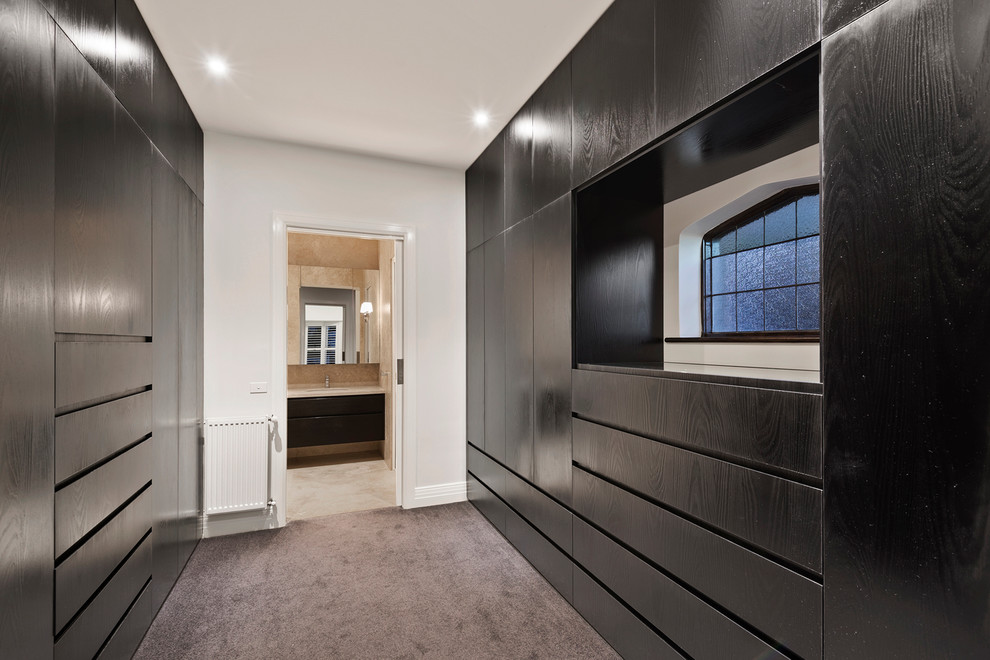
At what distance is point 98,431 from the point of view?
1612mm

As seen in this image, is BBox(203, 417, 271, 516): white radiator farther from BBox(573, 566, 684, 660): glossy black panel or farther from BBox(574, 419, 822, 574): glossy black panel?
BBox(574, 419, 822, 574): glossy black panel

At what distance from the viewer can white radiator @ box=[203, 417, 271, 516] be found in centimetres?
305

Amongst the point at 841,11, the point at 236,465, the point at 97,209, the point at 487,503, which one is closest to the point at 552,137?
the point at 841,11

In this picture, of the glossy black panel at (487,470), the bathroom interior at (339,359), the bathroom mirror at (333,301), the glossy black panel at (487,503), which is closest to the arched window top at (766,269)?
the glossy black panel at (487,470)

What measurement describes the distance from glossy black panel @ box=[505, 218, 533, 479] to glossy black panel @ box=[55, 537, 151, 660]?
6.04 feet

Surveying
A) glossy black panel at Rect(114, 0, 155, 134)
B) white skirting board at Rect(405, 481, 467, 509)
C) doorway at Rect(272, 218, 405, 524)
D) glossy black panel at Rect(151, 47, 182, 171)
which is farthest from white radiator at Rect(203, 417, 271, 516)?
glossy black panel at Rect(114, 0, 155, 134)

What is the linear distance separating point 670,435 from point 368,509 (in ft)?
8.81

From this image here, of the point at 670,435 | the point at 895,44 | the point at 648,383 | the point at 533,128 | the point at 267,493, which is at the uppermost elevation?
the point at 533,128

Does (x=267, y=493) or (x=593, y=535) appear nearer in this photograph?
(x=593, y=535)

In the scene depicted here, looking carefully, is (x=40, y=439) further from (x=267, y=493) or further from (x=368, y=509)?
(x=368, y=509)

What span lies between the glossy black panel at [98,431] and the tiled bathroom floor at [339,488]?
1809 mm

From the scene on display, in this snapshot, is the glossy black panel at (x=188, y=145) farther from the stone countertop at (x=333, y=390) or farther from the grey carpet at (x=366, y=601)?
the stone countertop at (x=333, y=390)

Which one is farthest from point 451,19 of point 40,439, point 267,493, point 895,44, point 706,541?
point 267,493

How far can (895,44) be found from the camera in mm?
1026
